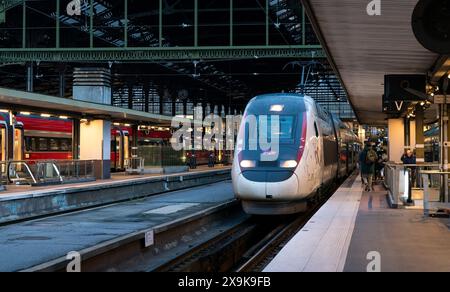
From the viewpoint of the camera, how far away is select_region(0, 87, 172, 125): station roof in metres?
18.5

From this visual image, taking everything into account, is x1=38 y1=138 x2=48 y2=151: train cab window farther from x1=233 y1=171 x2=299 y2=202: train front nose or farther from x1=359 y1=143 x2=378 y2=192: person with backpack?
x1=233 y1=171 x2=299 y2=202: train front nose

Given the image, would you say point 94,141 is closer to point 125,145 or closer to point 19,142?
point 19,142

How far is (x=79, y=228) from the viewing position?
41.2ft

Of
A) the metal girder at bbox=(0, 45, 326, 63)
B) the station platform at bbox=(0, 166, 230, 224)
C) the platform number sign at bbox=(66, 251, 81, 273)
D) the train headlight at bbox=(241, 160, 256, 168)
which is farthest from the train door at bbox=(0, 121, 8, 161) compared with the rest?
the platform number sign at bbox=(66, 251, 81, 273)

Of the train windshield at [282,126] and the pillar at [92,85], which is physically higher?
the pillar at [92,85]

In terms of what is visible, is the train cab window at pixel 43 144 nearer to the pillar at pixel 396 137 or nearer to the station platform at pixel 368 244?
the pillar at pixel 396 137

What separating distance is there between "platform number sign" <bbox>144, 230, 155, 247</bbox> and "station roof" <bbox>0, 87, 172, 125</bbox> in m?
8.71

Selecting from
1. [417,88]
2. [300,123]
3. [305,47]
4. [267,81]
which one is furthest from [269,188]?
[267,81]

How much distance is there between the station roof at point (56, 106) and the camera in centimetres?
1850

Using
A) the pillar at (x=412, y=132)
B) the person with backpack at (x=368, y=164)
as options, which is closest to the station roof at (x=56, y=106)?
the person with backpack at (x=368, y=164)

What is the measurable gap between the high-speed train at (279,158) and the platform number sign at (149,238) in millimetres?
2860

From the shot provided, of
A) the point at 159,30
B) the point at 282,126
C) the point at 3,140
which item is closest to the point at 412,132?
the point at 159,30
